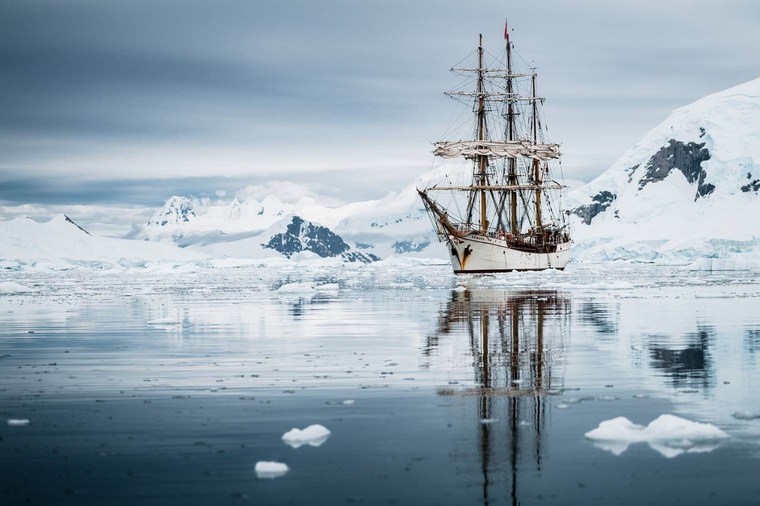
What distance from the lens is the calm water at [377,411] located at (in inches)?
327

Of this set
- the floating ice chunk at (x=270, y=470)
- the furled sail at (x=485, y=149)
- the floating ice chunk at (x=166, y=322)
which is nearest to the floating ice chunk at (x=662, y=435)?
the floating ice chunk at (x=270, y=470)

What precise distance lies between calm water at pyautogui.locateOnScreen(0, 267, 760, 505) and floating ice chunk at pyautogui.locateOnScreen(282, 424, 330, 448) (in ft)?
0.48

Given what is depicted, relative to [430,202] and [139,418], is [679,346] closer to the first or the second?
[139,418]

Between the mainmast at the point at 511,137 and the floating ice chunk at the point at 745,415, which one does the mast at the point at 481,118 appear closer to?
the mainmast at the point at 511,137

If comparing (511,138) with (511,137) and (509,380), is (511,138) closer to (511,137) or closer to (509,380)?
(511,137)

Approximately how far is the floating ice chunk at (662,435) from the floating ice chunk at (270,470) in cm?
335

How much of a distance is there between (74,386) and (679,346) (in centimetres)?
1204

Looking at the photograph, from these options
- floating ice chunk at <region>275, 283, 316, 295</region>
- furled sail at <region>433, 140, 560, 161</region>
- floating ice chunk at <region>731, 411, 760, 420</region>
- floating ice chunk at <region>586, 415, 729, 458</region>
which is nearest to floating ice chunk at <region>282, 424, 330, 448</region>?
floating ice chunk at <region>586, 415, 729, 458</region>

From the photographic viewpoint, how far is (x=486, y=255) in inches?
4122

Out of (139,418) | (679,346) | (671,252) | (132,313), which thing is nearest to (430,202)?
(132,313)

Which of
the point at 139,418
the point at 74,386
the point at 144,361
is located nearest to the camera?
the point at 139,418

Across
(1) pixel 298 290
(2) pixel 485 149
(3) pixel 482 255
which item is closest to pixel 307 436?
(1) pixel 298 290

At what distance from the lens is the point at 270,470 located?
8766 mm

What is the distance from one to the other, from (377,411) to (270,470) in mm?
3390
